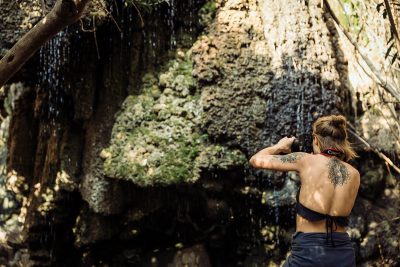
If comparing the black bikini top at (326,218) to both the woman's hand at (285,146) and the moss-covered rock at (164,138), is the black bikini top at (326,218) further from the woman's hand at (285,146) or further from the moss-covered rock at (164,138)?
the moss-covered rock at (164,138)

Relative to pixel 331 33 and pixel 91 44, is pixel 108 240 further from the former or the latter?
pixel 331 33

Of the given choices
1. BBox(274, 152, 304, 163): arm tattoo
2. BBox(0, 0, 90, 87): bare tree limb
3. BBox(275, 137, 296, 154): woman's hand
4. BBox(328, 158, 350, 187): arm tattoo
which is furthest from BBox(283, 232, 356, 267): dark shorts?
BBox(0, 0, 90, 87): bare tree limb

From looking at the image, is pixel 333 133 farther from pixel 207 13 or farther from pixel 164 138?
pixel 207 13

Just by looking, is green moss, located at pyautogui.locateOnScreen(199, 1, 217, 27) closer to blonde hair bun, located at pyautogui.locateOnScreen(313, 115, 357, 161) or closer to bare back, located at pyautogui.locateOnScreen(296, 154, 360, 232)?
blonde hair bun, located at pyautogui.locateOnScreen(313, 115, 357, 161)

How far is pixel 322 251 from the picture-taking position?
3.32 metres

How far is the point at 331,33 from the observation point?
6594 mm

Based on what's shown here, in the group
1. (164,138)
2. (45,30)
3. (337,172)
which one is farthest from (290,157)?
(164,138)

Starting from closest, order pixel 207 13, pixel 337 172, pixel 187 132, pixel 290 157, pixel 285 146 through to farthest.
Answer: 1. pixel 337 172
2. pixel 290 157
3. pixel 285 146
4. pixel 187 132
5. pixel 207 13

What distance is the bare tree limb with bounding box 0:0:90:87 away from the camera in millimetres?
3244

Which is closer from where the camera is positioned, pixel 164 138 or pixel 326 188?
pixel 326 188

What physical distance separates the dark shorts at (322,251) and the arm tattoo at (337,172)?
1.23 ft

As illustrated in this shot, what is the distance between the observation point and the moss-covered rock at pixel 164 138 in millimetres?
5848

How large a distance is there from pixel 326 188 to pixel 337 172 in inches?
6.3

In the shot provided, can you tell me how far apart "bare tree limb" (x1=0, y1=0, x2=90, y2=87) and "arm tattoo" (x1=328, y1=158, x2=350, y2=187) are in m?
2.08
